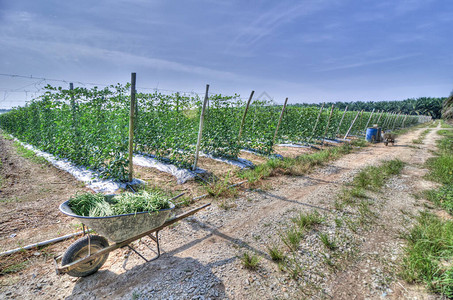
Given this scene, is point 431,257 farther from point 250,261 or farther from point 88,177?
point 88,177

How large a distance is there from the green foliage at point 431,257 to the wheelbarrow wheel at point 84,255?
372 cm

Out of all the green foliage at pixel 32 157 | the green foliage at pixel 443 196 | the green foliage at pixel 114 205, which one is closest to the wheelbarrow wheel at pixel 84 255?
the green foliage at pixel 114 205

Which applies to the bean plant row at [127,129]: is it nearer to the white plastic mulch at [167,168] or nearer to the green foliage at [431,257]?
the white plastic mulch at [167,168]

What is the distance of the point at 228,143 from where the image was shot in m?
7.52

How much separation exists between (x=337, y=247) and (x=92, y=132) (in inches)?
234

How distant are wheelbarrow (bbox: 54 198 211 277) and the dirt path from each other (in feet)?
0.69

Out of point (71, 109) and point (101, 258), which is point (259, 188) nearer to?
point (101, 258)

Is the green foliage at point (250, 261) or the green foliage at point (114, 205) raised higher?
the green foliage at point (114, 205)

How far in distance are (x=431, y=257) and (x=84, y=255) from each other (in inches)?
174

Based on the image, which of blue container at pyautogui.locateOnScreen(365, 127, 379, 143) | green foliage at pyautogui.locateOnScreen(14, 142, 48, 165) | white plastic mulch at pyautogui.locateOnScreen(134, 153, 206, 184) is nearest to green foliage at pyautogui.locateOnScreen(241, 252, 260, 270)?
white plastic mulch at pyautogui.locateOnScreen(134, 153, 206, 184)

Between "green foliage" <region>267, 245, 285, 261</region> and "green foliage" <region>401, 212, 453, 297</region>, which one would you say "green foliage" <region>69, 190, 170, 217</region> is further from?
"green foliage" <region>401, 212, 453, 297</region>

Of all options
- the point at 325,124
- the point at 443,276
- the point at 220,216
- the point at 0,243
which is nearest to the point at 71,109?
the point at 0,243

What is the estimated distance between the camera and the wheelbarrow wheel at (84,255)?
2.35 metres

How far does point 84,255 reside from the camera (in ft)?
8.19
